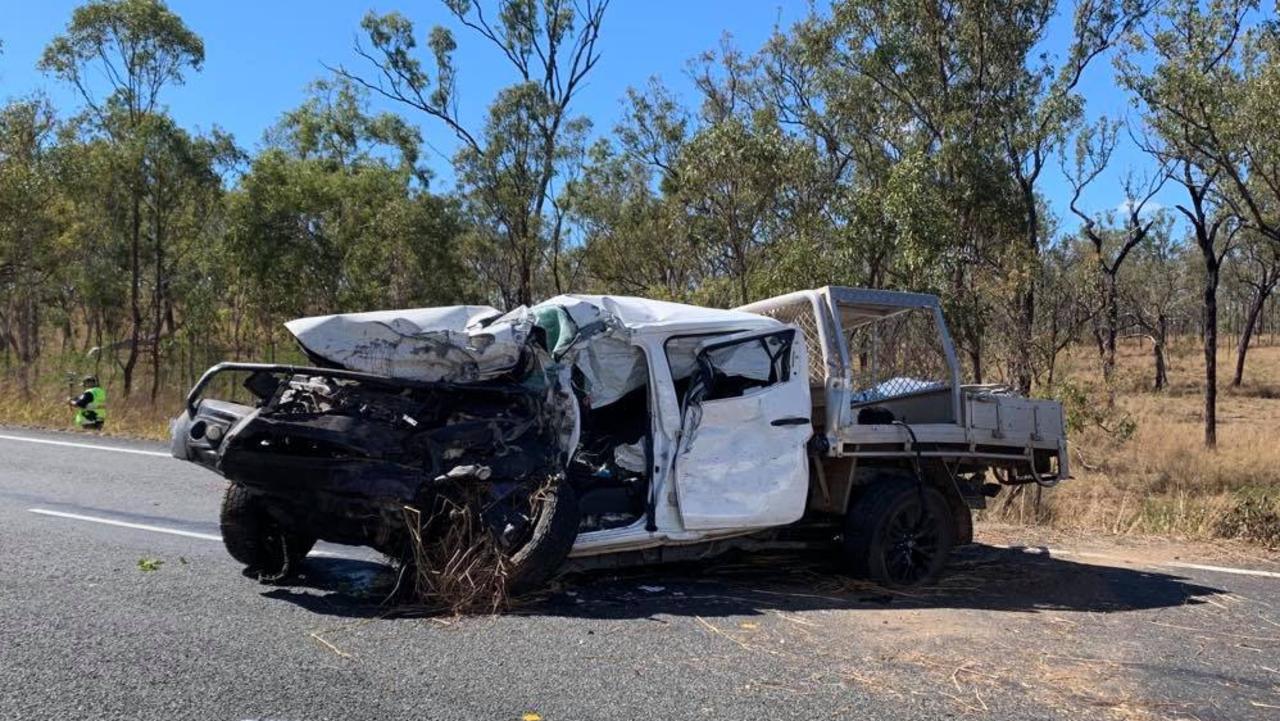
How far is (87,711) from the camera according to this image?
4.02m

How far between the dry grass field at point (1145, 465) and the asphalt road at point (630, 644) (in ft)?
8.83

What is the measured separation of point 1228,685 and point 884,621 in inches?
71.0

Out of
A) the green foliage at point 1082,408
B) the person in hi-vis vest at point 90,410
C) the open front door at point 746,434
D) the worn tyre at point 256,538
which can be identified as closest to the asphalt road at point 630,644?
the worn tyre at point 256,538

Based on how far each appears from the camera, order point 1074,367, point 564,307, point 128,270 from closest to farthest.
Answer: point 564,307
point 1074,367
point 128,270

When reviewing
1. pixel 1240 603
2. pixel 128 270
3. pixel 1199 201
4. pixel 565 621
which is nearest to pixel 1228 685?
pixel 1240 603

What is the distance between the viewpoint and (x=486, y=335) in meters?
5.95

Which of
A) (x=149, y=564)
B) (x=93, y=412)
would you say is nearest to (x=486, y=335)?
(x=149, y=564)

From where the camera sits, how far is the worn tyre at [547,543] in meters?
5.73

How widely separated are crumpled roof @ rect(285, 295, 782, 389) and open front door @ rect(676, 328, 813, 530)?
21 cm

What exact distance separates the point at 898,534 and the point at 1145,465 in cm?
1385

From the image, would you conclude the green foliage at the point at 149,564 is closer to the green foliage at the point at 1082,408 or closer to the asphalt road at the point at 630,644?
the asphalt road at the point at 630,644

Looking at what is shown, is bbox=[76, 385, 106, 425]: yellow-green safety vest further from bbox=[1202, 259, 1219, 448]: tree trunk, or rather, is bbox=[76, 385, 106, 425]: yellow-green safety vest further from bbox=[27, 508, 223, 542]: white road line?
bbox=[1202, 259, 1219, 448]: tree trunk

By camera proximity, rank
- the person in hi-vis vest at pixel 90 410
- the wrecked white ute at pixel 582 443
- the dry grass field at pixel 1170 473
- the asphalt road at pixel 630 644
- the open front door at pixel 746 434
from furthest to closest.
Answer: the person in hi-vis vest at pixel 90 410
the dry grass field at pixel 1170 473
the open front door at pixel 746 434
the wrecked white ute at pixel 582 443
the asphalt road at pixel 630 644

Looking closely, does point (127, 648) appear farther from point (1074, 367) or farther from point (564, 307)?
point (1074, 367)
